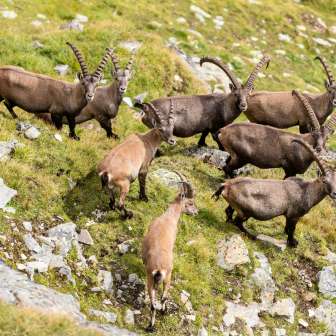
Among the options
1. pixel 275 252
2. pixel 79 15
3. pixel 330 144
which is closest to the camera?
pixel 275 252

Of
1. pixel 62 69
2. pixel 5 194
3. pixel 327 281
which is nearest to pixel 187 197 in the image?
pixel 327 281

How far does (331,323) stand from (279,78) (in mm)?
A: 15390

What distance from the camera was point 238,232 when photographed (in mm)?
14297

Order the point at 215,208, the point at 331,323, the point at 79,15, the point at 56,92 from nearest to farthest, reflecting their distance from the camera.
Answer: the point at 331,323 → the point at 215,208 → the point at 56,92 → the point at 79,15

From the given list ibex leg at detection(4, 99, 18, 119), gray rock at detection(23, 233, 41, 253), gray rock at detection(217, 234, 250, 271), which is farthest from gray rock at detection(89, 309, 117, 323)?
ibex leg at detection(4, 99, 18, 119)

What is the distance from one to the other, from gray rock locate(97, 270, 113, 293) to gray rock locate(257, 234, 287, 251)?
429 centimetres

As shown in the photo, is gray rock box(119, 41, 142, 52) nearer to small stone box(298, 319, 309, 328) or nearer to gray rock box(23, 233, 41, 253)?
gray rock box(23, 233, 41, 253)

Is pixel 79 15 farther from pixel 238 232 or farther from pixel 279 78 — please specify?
pixel 238 232

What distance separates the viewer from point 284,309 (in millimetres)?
12719

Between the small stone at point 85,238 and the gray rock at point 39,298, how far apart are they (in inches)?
74.3

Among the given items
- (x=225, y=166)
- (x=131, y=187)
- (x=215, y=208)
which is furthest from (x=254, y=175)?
(x=131, y=187)

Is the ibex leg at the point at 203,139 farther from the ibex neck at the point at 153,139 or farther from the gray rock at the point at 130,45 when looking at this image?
the gray rock at the point at 130,45

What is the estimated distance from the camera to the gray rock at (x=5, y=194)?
1198 centimetres

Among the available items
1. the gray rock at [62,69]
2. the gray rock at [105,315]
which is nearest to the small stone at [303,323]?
the gray rock at [105,315]
